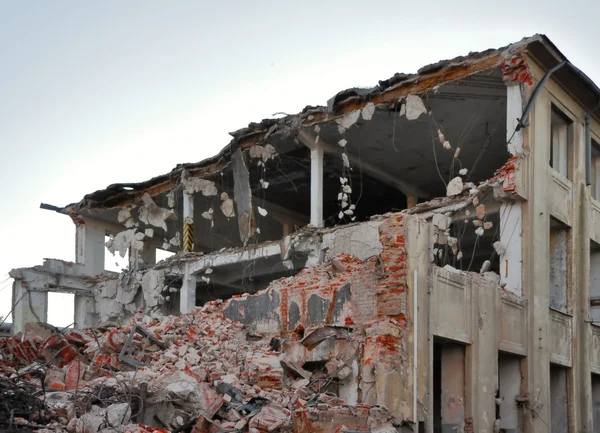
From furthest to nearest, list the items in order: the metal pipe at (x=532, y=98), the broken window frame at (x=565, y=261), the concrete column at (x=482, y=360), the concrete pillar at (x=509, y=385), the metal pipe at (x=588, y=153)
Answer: the metal pipe at (x=588, y=153) → the broken window frame at (x=565, y=261) → the metal pipe at (x=532, y=98) → the concrete pillar at (x=509, y=385) → the concrete column at (x=482, y=360)

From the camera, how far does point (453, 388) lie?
501 inches

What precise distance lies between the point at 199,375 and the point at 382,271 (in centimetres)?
308

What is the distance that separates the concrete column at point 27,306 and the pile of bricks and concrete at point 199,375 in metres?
9.48

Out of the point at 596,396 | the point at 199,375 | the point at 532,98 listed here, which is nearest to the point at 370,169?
the point at 532,98

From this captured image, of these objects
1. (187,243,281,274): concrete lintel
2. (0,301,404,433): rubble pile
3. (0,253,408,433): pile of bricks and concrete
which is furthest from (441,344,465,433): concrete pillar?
(187,243,281,274): concrete lintel

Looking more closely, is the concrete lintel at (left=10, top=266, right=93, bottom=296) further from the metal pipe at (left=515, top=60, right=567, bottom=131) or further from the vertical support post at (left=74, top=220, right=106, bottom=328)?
the metal pipe at (left=515, top=60, right=567, bottom=131)

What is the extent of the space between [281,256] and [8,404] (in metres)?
10.6

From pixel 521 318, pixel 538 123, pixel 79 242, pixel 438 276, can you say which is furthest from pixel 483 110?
pixel 79 242

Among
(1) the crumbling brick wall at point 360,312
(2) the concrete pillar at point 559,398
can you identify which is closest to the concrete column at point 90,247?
(1) the crumbling brick wall at point 360,312

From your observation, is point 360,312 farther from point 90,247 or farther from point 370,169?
point 90,247

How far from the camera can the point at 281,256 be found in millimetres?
19109

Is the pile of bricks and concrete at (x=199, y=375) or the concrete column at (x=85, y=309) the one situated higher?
the concrete column at (x=85, y=309)

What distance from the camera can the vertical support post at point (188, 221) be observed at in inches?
864

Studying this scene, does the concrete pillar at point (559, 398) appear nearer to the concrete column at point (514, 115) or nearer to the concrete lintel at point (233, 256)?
the concrete column at point (514, 115)
